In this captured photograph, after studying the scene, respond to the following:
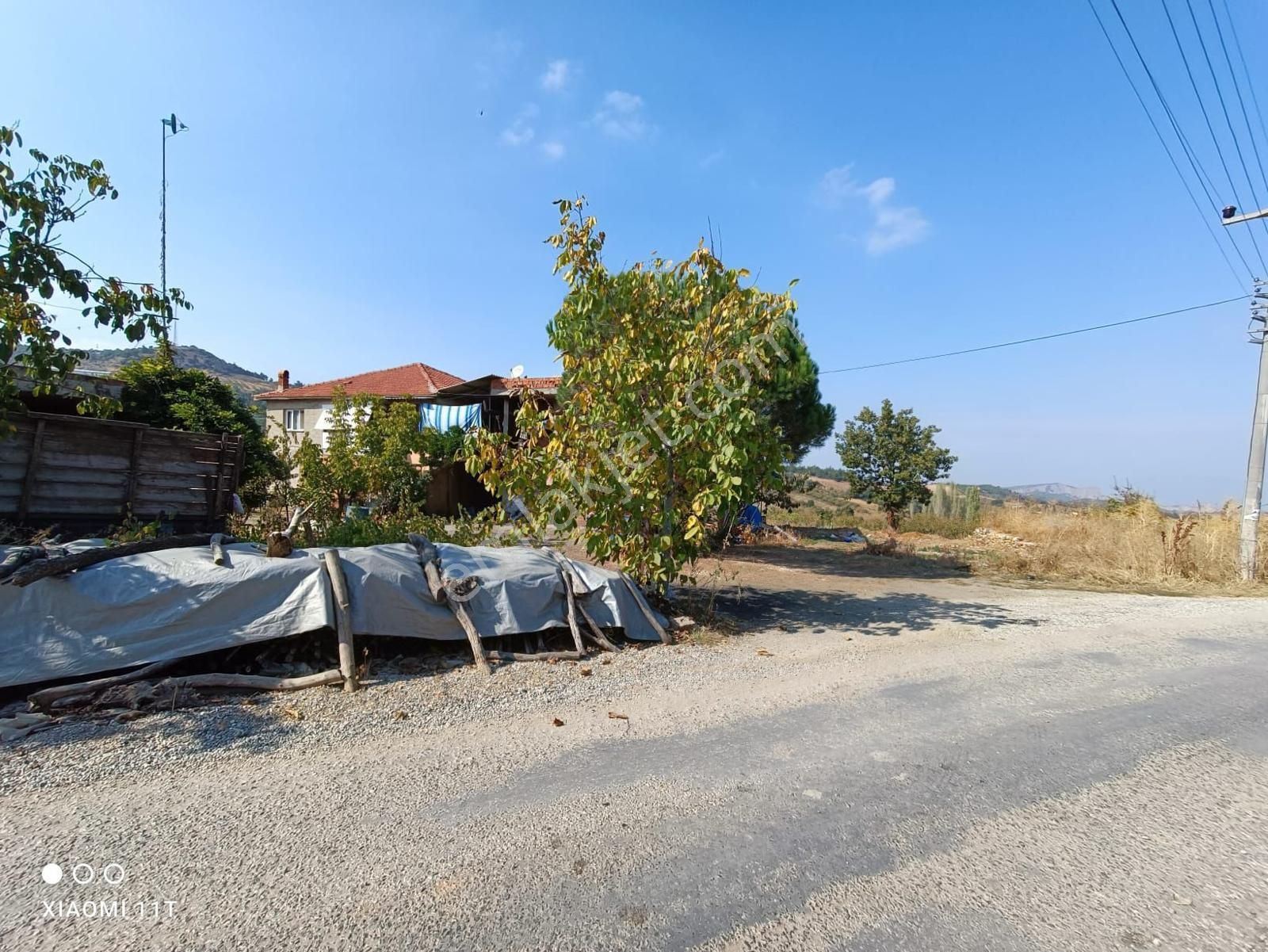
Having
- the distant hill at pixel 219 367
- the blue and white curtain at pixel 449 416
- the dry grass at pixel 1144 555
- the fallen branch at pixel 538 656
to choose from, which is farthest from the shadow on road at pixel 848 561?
the distant hill at pixel 219 367

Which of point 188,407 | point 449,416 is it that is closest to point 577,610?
point 188,407

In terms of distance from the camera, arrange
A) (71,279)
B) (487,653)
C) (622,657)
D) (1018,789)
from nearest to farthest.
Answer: (1018,789) → (71,279) → (487,653) → (622,657)

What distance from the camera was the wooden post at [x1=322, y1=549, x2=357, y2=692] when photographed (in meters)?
4.69

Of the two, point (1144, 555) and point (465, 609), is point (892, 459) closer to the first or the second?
point (1144, 555)

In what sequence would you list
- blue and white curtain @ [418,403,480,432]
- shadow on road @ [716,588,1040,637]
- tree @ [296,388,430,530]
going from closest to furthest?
shadow on road @ [716,588,1040,637]
tree @ [296,388,430,530]
blue and white curtain @ [418,403,480,432]

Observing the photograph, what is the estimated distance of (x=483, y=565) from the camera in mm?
5980

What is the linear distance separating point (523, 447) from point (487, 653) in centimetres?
266

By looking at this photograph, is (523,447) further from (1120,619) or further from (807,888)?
(1120,619)

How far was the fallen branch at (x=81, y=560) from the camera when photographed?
4.14 meters

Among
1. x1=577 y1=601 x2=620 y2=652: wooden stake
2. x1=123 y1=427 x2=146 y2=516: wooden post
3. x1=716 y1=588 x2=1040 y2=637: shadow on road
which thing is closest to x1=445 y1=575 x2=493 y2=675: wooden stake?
x1=577 y1=601 x2=620 y2=652: wooden stake

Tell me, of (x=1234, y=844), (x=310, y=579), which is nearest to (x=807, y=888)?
(x=1234, y=844)

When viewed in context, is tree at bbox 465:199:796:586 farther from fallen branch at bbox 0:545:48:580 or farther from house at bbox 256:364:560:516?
fallen branch at bbox 0:545:48:580

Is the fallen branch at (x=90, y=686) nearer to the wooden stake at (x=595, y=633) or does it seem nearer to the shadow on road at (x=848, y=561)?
the wooden stake at (x=595, y=633)

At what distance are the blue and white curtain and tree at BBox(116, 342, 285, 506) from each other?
5278 millimetres
